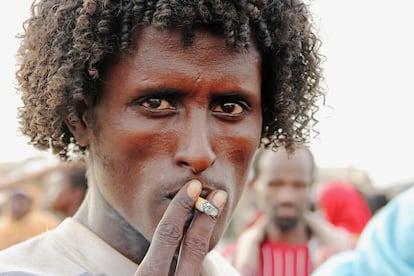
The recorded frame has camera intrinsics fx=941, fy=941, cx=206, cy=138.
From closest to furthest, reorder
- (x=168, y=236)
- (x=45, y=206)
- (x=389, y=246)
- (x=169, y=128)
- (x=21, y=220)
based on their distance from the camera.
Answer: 1. (x=168, y=236)
2. (x=169, y=128)
3. (x=389, y=246)
4. (x=21, y=220)
5. (x=45, y=206)

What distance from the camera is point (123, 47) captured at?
230cm

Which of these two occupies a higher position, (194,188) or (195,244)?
(194,188)

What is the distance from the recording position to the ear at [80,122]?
244 centimetres

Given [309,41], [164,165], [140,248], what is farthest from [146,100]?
[309,41]

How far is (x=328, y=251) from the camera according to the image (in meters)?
5.84

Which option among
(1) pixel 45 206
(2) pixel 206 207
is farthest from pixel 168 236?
(1) pixel 45 206

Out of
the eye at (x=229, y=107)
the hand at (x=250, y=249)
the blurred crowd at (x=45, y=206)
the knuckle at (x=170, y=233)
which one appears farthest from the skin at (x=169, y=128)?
the blurred crowd at (x=45, y=206)

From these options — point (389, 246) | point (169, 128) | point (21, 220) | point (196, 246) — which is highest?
point (169, 128)

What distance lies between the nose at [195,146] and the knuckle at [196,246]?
189mm

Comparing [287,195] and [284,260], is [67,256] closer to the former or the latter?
[284,260]

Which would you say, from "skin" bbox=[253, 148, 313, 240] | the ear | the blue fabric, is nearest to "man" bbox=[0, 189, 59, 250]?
"skin" bbox=[253, 148, 313, 240]

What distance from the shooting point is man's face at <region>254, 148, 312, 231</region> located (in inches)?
237

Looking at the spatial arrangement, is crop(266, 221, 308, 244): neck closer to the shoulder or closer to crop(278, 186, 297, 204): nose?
crop(278, 186, 297, 204): nose

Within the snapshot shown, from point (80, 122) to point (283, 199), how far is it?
3709 mm
